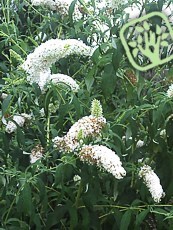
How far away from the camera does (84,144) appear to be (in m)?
1.03

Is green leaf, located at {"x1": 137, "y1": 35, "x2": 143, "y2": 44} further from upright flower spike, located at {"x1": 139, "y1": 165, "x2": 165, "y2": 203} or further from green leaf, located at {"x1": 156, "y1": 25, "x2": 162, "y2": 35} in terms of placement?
upright flower spike, located at {"x1": 139, "y1": 165, "x2": 165, "y2": 203}

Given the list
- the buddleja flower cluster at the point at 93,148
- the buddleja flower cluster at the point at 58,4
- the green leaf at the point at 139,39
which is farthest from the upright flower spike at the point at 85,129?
the buddleja flower cluster at the point at 58,4

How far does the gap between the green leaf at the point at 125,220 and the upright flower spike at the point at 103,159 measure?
0.16 meters

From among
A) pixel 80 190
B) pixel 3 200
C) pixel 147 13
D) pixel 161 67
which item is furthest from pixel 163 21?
pixel 3 200

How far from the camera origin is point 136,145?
1258mm

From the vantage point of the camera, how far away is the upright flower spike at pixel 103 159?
989 mm

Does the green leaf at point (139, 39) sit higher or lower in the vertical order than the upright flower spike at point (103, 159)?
higher

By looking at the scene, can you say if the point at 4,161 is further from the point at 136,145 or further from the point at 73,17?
the point at 73,17

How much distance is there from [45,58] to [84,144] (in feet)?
0.66

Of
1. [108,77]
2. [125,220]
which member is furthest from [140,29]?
[125,220]

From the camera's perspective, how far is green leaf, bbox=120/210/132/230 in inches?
44.1

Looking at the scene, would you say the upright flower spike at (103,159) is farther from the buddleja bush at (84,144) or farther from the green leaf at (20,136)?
the green leaf at (20,136)

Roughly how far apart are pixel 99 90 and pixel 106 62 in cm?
14

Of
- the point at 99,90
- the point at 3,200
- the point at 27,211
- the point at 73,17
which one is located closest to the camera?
the point at 27,211
